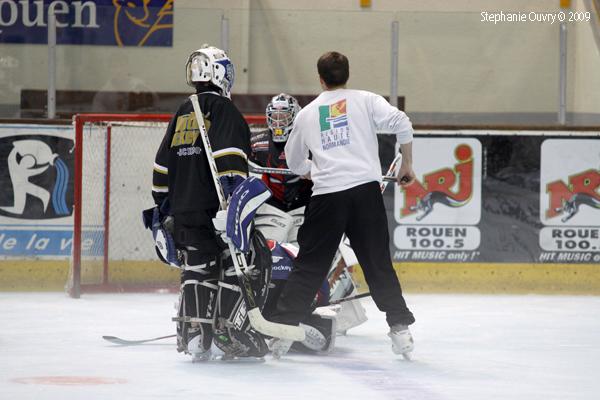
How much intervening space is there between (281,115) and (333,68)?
80 cm

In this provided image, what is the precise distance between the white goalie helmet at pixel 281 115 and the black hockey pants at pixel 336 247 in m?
0.87

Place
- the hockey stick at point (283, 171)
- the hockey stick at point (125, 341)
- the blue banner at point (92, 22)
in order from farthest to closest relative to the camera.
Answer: the blue banner at point (92, 22) < the hockey stick at point (125, 341) < the hockey stick at point (283, 171)

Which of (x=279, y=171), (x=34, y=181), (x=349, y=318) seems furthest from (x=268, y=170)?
(x=34, y=181)

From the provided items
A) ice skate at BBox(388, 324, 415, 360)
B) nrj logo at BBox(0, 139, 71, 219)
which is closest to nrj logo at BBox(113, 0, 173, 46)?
nrj logo at BBox(0, 139, 71, 219)

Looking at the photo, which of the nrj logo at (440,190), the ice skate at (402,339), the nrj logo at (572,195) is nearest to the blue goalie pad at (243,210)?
the ice skate at (402,339)

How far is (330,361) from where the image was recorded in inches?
184

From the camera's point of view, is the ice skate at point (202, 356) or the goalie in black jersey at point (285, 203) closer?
the ice skate at point (202, 356)

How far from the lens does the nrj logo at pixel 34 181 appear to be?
7215mm

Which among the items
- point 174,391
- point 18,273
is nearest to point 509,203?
point 18,273

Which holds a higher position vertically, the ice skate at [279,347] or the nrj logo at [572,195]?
the nrj logo at [572,195]

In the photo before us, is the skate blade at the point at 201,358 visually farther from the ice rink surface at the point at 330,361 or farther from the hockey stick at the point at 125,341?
the hockey stick at the point at 125,341

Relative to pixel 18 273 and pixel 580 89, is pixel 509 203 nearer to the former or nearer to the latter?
pixel 580 89

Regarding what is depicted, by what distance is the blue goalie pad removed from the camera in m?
4.30

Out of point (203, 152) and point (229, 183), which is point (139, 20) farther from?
point (229, 183)
